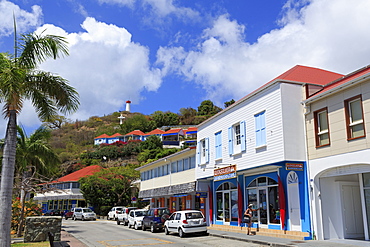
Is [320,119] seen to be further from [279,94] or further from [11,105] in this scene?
[11,105]

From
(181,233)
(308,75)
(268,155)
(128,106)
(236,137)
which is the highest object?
(128,106)

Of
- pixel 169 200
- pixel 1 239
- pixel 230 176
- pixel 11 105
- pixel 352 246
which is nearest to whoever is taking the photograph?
pixel 1 239

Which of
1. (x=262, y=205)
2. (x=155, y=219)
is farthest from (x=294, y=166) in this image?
(x=155, y=219)

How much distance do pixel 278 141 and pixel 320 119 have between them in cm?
224

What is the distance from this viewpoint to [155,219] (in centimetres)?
2498

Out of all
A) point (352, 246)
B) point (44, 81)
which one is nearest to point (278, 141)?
point (352, 246)

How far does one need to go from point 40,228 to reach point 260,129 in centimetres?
1237

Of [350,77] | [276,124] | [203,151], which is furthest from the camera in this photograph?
[203,151]

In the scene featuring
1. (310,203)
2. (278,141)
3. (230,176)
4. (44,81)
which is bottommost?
(310,203)

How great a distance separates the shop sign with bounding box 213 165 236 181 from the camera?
21016 millimetres

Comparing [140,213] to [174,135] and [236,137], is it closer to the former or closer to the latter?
[236,137]

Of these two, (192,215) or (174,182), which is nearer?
(192,215)

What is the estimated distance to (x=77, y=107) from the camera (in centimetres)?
1427

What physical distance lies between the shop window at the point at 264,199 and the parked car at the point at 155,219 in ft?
23.0
